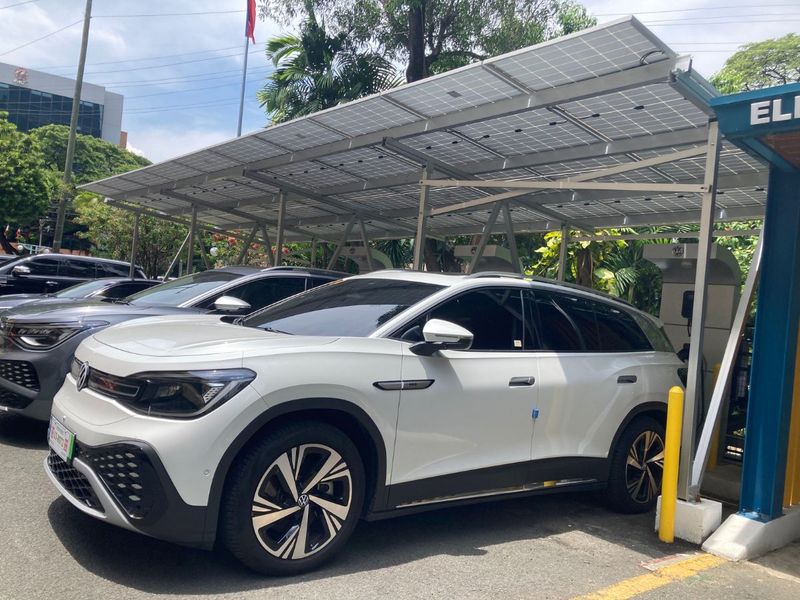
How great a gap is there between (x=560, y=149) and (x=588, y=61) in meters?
2.14

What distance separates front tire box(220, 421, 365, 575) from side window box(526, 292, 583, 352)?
182cm

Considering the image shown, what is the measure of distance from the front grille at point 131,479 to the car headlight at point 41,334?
2631mm

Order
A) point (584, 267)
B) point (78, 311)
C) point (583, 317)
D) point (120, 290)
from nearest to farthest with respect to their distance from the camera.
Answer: point (583, 317), point (78, 311), point (120, 290), point (584, 267)

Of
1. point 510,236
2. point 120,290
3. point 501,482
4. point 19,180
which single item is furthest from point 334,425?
point 19,180

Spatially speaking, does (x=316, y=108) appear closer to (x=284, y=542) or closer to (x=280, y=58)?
(x=280, y=58)

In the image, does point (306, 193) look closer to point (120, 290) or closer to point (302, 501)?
point (120, 290)

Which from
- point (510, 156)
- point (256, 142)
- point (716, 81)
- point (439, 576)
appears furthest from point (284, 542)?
point (716, 81)

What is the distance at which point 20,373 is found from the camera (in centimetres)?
545

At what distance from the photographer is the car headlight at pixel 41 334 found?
5523mm

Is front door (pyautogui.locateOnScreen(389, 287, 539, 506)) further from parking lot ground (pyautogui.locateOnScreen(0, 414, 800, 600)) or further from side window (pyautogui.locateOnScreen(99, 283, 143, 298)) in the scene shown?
side window (pyautogui.locateOnScreen(99, 283, 143, 298))

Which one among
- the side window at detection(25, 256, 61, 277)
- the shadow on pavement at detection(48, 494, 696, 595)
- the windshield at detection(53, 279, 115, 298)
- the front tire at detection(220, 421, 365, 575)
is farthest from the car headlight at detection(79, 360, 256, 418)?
the side window at detection(25, 256, 61, 277)

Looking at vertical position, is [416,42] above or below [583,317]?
above

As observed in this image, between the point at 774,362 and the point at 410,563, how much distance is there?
9.47 ft

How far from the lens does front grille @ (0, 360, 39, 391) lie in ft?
17.7
